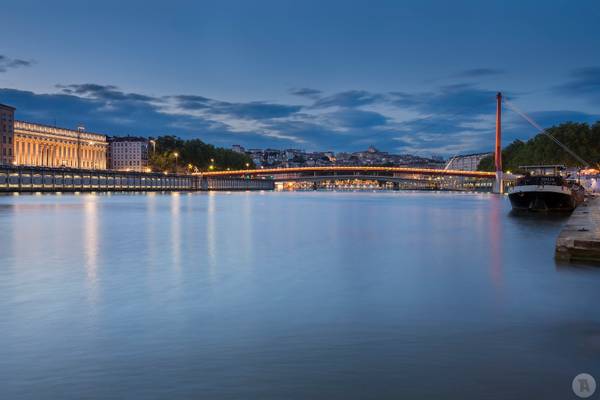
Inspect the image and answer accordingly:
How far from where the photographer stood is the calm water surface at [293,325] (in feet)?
23.1

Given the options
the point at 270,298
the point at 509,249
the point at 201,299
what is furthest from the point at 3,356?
the point at 509,249

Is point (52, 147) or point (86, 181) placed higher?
point (52, 147)

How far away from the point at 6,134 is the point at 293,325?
148 m

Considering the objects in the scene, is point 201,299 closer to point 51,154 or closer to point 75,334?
point 75,334

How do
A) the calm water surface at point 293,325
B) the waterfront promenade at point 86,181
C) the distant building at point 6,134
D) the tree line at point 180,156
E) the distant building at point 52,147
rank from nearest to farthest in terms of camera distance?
1. the calm water surface at point 293,325
2. the waterfront promenade at point 86,181
3. the distant building at point 6,134
4. the distant building at point 52,147
5. the tree line at point 180,156

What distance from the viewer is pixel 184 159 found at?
16900 centimetres

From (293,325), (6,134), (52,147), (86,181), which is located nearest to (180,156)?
(52,147)

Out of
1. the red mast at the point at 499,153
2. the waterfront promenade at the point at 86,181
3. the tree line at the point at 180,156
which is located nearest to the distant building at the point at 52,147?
the waterfront promenade at the point at 86,181

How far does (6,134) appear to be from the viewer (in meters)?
141

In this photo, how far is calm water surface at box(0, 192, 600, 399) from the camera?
23.1ft

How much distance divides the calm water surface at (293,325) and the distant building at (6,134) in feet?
434

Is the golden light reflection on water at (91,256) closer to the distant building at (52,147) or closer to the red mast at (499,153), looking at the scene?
the red mast at (499,153)

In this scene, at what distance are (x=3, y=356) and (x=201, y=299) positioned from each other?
4759mm

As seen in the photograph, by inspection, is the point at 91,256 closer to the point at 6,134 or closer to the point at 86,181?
the point at 86,181
